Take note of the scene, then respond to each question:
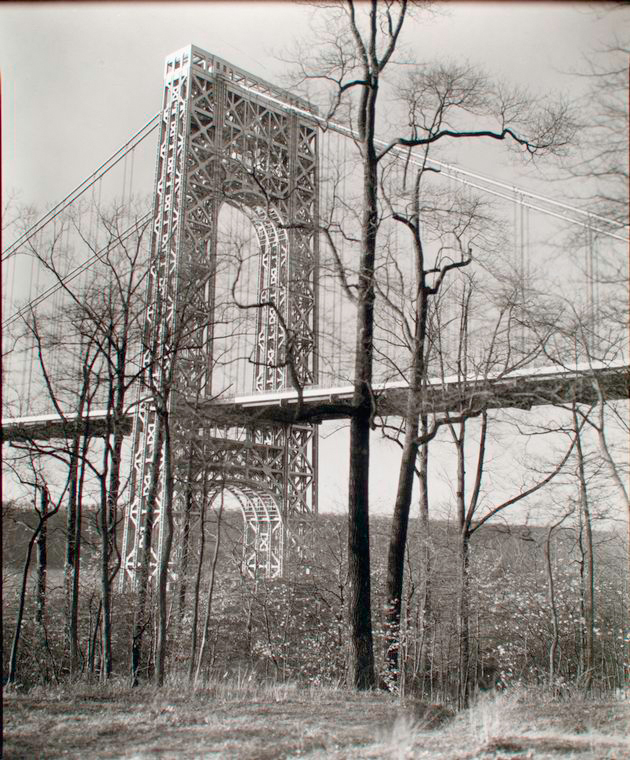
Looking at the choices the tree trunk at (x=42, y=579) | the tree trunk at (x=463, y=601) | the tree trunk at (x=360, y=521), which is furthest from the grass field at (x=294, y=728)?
the tree trunk at (x=42, y=579)

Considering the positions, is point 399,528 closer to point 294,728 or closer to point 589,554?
point 294,728

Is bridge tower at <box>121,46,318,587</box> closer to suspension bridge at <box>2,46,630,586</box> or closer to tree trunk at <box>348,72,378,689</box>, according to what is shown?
suspension bridge at <box>2,46,630,586</box>

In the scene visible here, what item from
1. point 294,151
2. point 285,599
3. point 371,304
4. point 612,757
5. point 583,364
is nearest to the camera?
point 612,757

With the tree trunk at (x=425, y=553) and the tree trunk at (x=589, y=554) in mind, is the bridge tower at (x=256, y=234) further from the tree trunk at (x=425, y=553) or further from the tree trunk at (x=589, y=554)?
the tree trunk at (x=589, y=554)

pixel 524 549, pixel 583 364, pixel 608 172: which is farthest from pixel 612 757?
pixel 524 549

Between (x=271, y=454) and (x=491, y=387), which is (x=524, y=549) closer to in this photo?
(x=271, y=454)

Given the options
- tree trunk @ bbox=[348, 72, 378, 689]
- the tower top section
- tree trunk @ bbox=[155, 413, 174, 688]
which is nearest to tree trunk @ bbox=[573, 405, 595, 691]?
tree trunk @ bbox=[348, 72, 378, 689]

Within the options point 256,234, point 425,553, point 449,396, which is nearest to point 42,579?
point 425,553
